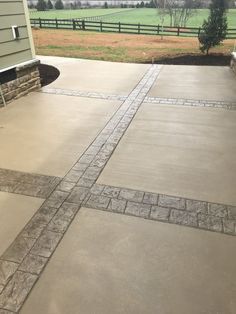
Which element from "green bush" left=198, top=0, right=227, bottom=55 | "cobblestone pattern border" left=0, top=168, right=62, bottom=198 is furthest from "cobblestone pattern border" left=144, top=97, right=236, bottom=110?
"green bush" left=198, top=0, right=227, bottom=55

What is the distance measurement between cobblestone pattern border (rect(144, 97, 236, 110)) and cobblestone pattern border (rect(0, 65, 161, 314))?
2040 mm

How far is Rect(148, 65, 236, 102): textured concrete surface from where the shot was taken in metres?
6.72

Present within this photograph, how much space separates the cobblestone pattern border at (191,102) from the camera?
6.05 metres

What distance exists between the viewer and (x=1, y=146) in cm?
450

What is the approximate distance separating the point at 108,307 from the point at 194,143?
3038mm

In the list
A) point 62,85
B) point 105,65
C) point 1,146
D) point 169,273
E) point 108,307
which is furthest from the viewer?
point 105,65

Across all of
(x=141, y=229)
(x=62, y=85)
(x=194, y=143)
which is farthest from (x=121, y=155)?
(x=62, y=85)

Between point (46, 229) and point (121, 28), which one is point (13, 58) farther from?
point (121, 28)

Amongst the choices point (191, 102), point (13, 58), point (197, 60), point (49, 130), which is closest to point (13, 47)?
point (13, 58)

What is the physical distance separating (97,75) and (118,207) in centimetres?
631

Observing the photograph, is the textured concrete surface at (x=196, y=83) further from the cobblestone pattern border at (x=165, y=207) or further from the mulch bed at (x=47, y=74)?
the cobblestone pattern border at (x=165, y=207)

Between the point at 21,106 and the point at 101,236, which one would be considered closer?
the point at 101,236

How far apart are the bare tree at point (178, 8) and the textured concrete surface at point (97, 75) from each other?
47.5 feet

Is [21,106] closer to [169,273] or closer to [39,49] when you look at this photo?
[169,273]
